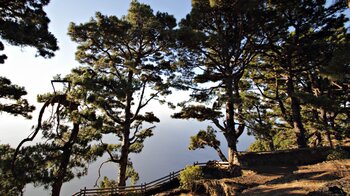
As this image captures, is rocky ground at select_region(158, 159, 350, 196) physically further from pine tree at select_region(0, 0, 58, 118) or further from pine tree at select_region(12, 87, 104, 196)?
pine tree at select_region(0, 0, 58, 118)

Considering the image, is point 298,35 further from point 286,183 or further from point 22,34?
point 22,34

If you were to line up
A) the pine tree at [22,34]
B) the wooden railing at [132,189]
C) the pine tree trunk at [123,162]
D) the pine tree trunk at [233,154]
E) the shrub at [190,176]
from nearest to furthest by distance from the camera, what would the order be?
1. the pine tree at [22,34]
2. the shrub at [190,176]
3. the wooden railing at [132,189]
4. the pine tree trunk at [123,162]
5. the pine tree trunk at [233,154]

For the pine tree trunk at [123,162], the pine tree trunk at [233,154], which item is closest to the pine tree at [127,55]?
the pine tree trunk at [123,162]

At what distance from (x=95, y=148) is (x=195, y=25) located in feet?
39.1

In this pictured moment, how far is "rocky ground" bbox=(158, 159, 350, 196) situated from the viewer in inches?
333

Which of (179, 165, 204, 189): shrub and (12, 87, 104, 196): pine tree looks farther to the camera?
(179, 165, 204, 189): shrub

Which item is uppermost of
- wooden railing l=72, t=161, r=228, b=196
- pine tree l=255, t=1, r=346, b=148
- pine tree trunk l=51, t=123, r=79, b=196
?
pine tree l=255, t=1, r=346, b=148

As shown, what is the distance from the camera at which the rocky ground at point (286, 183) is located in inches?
333

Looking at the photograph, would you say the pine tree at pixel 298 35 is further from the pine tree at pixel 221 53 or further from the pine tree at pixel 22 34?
the pine tree at pixel 22 34

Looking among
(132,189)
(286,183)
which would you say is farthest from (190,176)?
(286,183)

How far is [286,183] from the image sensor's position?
11047 millimetres

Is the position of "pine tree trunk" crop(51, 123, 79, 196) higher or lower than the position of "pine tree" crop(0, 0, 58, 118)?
lower

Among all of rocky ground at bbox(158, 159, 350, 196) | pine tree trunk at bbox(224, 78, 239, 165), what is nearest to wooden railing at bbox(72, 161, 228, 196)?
pine tree trunk at bbox(224, 78, 239, 165)

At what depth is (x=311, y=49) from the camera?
17.8 metres
